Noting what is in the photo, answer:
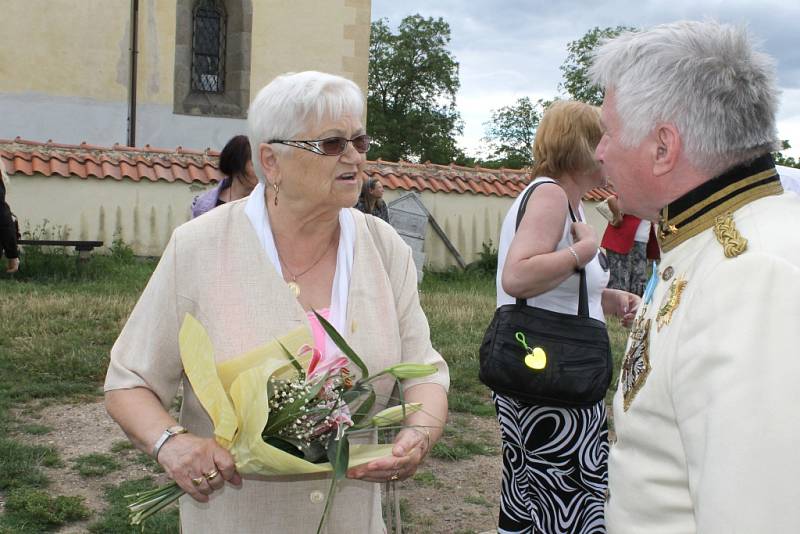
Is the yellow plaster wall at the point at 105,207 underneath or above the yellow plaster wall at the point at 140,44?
underneath

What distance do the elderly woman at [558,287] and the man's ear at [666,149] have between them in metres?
1.32

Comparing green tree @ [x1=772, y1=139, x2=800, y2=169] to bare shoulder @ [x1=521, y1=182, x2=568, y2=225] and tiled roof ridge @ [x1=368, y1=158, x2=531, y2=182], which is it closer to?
bare shoulder @ [x1=521, y1=182, x2=568, y2=225]

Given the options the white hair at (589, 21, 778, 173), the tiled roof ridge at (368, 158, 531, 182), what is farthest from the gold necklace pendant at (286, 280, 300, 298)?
the tiled roof ridge at (368, 158, 531, 182)

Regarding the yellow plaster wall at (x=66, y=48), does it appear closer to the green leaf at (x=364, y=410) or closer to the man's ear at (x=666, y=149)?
the green leaf at (x=364, y=410)

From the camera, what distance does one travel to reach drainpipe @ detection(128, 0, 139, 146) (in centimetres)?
1673

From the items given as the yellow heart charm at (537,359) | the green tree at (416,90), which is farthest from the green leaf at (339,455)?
the green tree at (416,90)

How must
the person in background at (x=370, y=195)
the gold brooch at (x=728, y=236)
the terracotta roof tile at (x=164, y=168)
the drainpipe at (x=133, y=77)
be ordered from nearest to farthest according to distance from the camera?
the gold brooch at (x=728, y=236)
the person in background at (x=370, y=195)
the terracotta roof tile at (x=164, y=168)
the drainpipe at (x=133, y=77)

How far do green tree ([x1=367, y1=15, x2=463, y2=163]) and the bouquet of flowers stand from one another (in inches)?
1924

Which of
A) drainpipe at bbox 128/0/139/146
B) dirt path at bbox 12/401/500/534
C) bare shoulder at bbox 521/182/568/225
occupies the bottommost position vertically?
dirt path at bbox 12/401/500/534

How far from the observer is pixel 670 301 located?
5.45 ft

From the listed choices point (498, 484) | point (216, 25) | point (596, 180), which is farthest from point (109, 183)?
point (596, 180)

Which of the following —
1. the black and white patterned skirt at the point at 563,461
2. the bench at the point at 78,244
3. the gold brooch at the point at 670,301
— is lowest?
the bench at the point at 78,244

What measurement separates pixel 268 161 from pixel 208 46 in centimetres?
1658

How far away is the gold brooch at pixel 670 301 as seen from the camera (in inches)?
64.5
